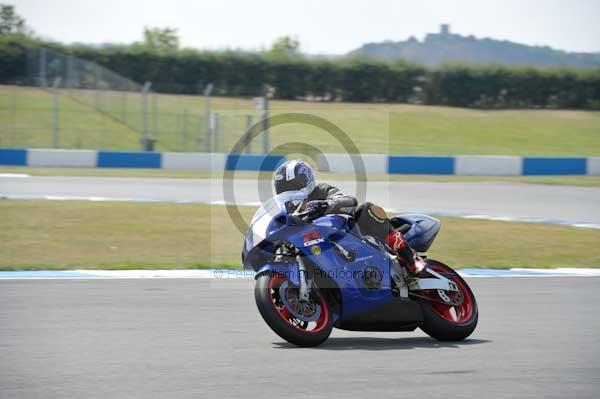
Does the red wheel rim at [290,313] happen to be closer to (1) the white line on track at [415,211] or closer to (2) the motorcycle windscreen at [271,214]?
(2) the motorcycle windscreen at [271,214]

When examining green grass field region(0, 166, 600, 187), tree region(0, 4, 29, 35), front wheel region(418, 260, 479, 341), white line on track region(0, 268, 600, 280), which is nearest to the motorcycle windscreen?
front wheel region(418, 260, 479, 341)

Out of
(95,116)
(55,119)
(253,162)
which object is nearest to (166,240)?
(253,162)

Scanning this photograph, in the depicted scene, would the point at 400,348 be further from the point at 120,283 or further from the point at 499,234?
the point at 499,234

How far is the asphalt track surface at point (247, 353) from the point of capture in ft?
17.3

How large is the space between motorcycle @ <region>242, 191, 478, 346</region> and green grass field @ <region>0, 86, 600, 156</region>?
21315mm

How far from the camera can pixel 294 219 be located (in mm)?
6258

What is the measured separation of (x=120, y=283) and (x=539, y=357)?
5033 mm

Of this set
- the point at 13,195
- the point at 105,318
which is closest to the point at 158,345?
the point at 105,318

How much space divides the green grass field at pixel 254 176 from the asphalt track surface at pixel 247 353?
1529 centimetres

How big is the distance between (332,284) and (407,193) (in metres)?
14.3

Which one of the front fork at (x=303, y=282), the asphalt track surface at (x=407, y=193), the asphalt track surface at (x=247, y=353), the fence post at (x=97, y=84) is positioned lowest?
the asphalt track surface at (x=407, y=193)

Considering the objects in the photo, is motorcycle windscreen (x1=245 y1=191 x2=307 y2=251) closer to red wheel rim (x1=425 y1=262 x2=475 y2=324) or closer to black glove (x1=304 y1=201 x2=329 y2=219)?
black glove (x1=304 y1=201 x2=329 y2=219)

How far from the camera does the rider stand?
21.1 feet

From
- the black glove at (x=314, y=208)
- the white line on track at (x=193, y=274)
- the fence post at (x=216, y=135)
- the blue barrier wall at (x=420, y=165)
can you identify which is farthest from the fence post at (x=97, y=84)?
the black glove at (x=314, y=208)
